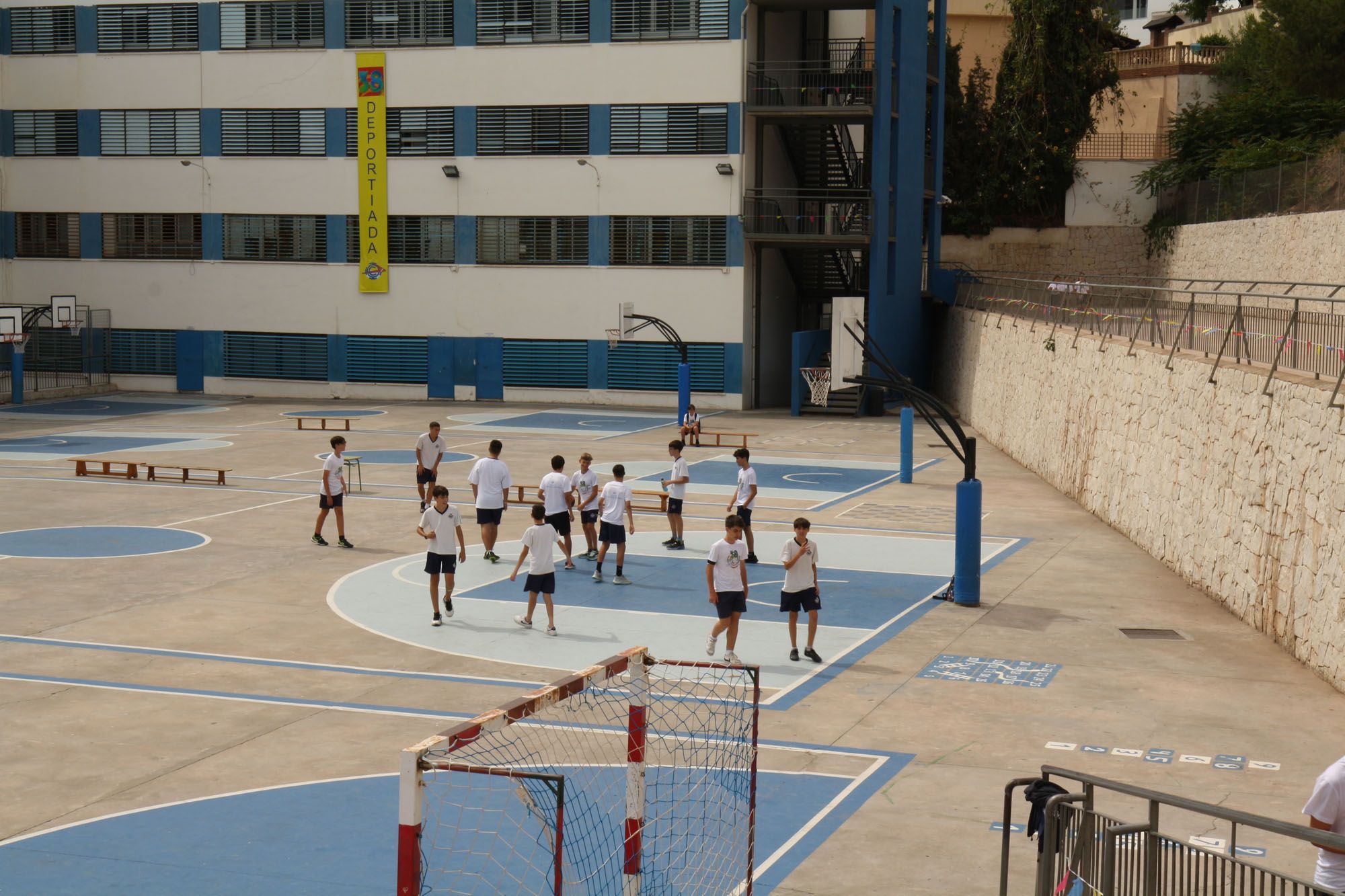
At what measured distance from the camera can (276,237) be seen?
55.4 meters

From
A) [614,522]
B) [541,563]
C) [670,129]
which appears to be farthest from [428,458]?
[670,129]

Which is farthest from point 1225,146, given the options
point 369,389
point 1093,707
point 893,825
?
point 893,825

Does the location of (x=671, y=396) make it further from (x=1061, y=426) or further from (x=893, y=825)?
(x=893, y=825)

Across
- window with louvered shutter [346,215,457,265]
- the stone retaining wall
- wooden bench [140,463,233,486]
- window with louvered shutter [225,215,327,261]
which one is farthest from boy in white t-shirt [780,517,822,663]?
window with louvered shutter [225,215,327,261]

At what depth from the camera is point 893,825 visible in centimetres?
1166

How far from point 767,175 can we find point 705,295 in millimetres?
4849

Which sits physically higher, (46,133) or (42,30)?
(42,30)

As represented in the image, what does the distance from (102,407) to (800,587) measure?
40.0 meters

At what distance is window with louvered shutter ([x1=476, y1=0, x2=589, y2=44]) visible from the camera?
5138 centimetres

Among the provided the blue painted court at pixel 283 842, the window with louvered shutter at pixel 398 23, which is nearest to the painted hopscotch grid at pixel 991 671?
the blue painted court at pixel 283 842

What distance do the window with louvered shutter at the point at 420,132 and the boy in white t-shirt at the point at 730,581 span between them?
39.2 m

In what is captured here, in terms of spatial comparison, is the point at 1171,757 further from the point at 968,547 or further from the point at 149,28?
the point at 149,28

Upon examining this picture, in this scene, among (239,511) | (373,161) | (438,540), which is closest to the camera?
(438,540)

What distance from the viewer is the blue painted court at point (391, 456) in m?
35.1
